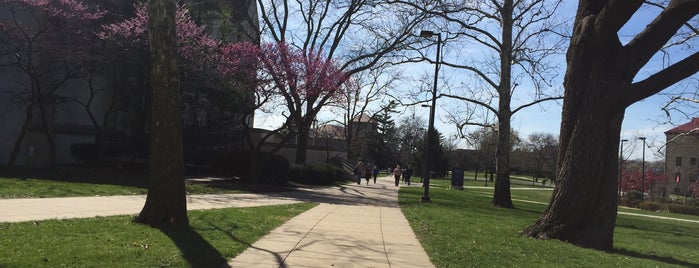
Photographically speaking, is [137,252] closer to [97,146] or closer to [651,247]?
[651,247]

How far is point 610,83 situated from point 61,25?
17.2 meters

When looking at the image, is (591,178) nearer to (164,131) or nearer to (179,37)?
(164,131)

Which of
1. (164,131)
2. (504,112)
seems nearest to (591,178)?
(164,131)

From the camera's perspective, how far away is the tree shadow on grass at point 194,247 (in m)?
6.15

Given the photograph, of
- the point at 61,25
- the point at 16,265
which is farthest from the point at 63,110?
the point at 16,265

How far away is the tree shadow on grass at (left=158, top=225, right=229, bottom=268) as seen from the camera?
615cm

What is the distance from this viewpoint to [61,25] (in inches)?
716

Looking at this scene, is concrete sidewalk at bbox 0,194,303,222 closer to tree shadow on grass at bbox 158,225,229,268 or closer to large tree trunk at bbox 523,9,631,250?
tree shadow on grass at bbox 158,225,229,268

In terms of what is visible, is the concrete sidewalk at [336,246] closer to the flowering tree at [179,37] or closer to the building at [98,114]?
the flowering tree at [179,37]

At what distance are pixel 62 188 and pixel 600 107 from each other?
12556mm

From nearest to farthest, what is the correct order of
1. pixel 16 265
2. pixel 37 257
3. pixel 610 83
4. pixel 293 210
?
pixel 16 265
pixel 37 257
pixel 610 83
pixel 293 210

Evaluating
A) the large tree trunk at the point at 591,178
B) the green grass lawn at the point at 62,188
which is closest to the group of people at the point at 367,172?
the green grass lawn at the point at 62,188

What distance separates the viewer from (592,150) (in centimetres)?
970

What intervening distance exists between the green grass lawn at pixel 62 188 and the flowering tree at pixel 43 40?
473 cm
